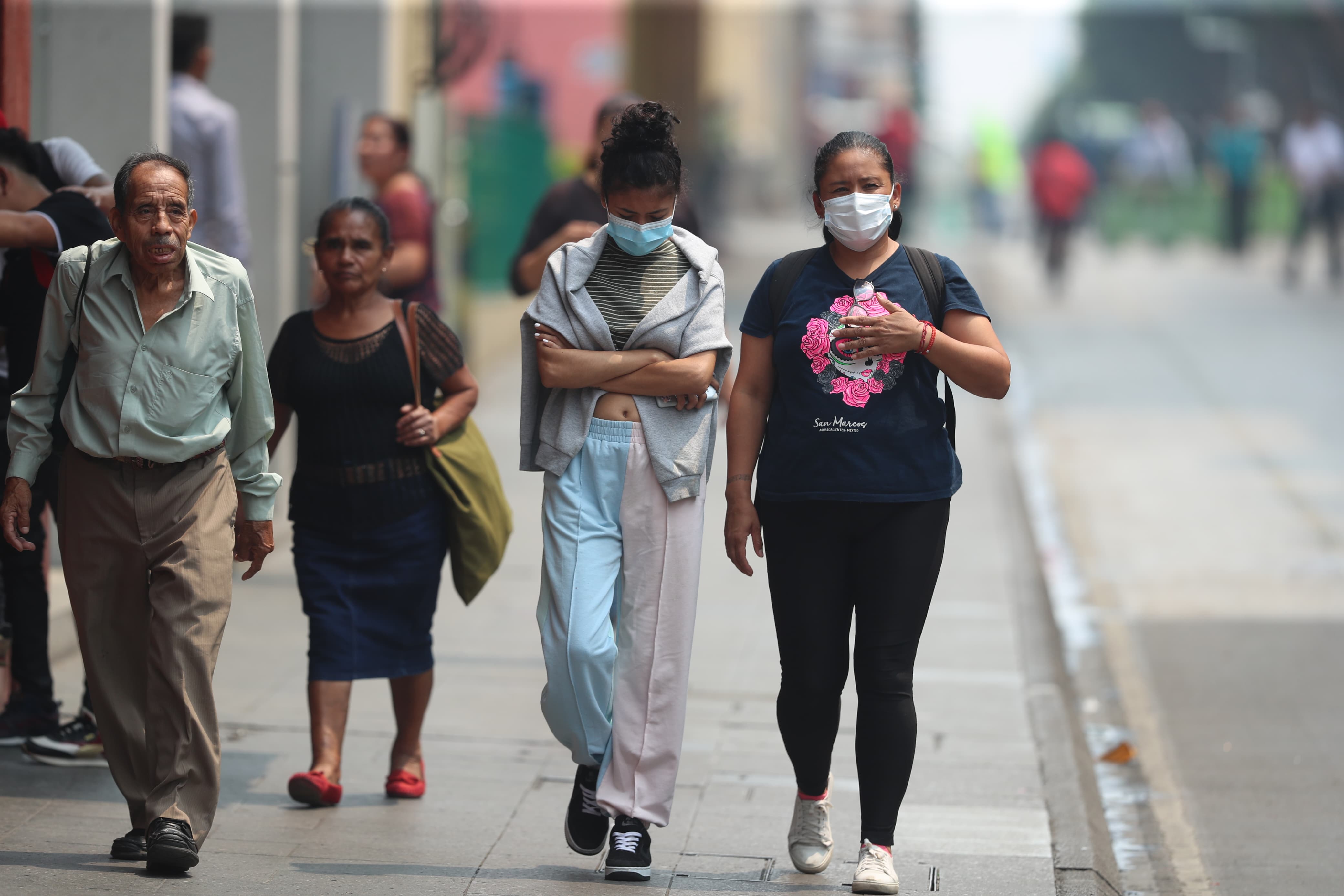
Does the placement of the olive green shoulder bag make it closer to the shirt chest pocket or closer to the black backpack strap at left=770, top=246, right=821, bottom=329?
the shirt chest pocket

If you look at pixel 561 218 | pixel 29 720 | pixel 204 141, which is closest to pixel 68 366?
pixel 29 720

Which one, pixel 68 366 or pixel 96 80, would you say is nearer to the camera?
pixel 68 366

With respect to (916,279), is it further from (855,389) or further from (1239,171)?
(1239,171)

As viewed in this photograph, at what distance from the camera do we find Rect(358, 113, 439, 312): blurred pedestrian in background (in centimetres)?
725

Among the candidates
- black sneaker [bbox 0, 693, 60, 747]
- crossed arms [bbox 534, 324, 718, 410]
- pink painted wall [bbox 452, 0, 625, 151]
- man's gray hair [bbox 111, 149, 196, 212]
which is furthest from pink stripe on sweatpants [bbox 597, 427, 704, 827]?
pink painted wall [bbox 452, 0, 625, 151]

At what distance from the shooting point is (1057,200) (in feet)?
74.0

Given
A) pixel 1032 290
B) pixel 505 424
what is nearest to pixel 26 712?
pixel 505 424

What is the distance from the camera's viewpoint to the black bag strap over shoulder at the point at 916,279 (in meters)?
4.32

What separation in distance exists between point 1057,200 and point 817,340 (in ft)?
62.5

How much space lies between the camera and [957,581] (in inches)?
339

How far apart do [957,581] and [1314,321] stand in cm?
1265

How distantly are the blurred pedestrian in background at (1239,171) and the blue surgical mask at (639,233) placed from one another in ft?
76.4

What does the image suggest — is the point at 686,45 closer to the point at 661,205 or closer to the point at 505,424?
the point at 505,424

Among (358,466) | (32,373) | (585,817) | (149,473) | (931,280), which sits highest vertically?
(931,280)
